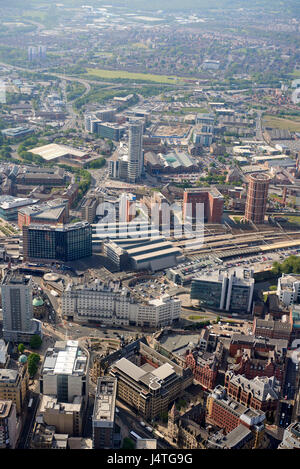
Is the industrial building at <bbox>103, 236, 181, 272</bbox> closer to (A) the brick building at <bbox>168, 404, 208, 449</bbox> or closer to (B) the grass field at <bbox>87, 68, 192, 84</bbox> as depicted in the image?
(A) the brick building at <bbox>168, 404, 208, 449</bbox>

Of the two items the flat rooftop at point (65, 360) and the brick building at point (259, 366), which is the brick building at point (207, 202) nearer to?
the brick building at point (259, 366)

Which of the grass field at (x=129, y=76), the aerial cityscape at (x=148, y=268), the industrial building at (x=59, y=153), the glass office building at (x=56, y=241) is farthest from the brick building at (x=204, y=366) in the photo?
the grass field at (x=129, y=76)

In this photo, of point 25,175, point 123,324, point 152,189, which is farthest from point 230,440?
point 25,175

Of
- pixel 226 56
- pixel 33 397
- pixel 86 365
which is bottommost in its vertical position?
pixel 33 397

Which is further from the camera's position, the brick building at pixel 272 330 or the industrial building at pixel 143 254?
the industrial building at pixel 143 254

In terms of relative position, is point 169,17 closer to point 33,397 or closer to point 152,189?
point 152,189

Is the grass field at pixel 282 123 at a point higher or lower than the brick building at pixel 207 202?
higher

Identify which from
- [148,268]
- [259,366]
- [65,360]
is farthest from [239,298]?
[65,360]
